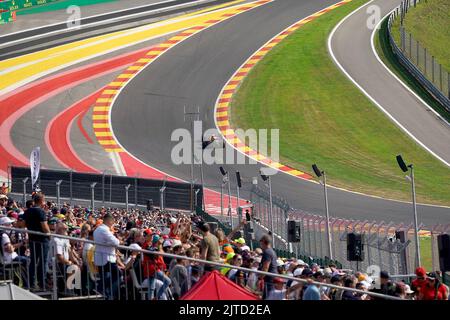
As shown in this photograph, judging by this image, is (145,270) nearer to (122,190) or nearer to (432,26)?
(122,190)

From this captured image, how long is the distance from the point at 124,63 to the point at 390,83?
1253 cm

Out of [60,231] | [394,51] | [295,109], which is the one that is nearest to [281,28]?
[394,51]

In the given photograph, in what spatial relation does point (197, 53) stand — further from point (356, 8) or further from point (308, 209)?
point (308, 209)

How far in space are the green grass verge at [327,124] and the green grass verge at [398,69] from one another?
2330mm

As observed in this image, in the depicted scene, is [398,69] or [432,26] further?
[432,26]

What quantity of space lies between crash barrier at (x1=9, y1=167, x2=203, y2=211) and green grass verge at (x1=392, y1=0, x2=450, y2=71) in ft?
76.5

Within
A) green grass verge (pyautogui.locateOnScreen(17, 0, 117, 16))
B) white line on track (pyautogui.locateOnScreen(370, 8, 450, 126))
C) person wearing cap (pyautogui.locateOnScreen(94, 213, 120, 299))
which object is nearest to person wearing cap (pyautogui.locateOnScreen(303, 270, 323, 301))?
person wearing cap (pyautogui.locateOnScreen(94, 213, 120, 299))

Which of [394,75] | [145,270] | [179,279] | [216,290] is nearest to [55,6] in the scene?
[394,75]

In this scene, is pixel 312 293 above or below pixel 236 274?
above

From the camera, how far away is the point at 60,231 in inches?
553

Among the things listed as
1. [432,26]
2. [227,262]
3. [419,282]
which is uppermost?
[419,282]

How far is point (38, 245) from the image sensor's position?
45.3ft

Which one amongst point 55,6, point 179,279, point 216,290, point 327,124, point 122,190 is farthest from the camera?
point 55,6

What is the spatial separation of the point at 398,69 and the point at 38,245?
36717mm
